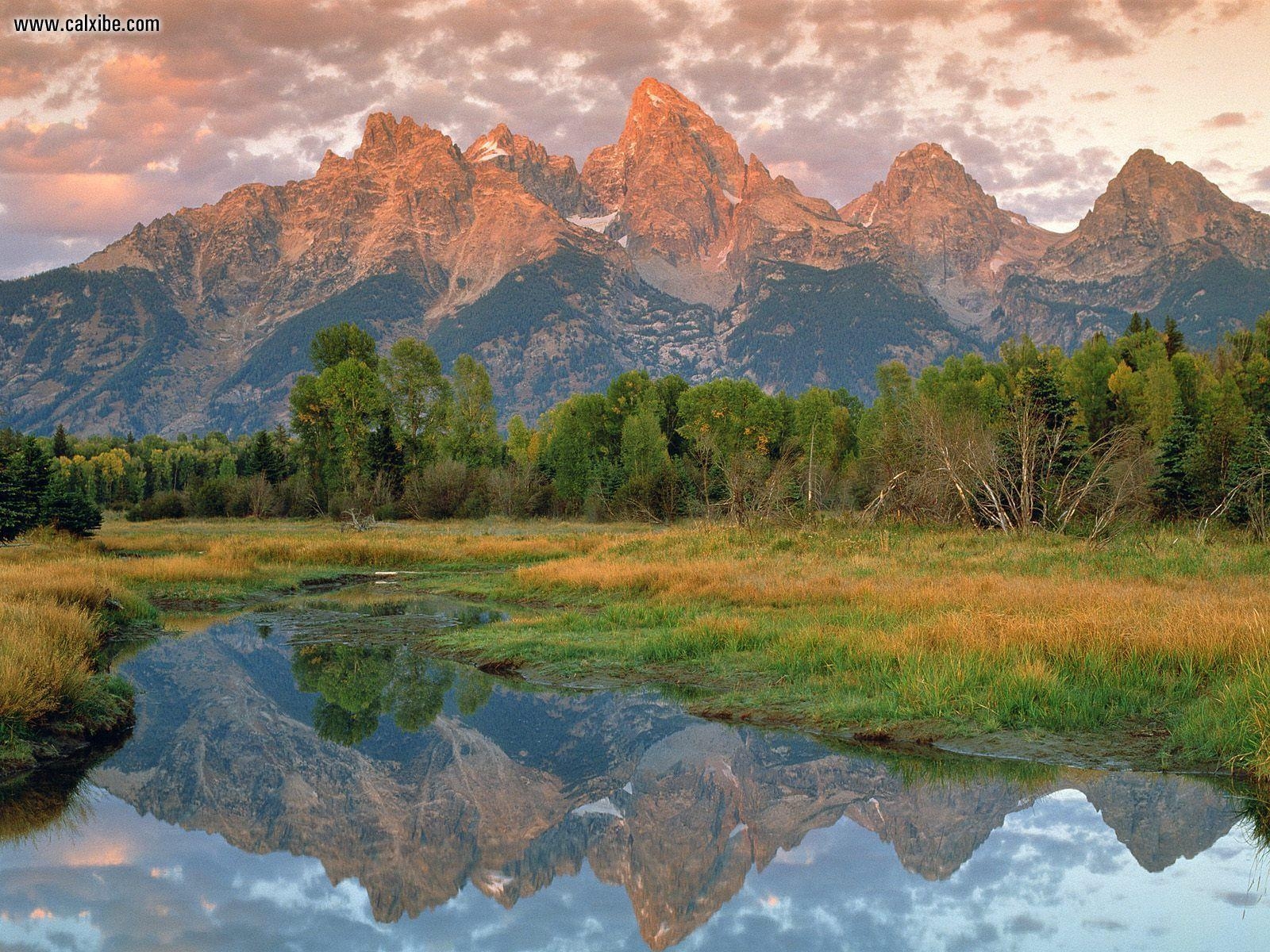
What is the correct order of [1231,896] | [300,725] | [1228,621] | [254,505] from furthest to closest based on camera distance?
1. [254,505]
2. [300,725]
3. [1228,621]
4. [1231,896]

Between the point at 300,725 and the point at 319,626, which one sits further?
the point at 319,626

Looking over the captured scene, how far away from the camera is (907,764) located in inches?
509

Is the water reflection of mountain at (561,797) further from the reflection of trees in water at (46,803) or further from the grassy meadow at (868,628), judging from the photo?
the grassy meadow at (868,628)

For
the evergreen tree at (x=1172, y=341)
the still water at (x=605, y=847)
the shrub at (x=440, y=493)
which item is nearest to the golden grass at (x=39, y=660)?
the still water at (x=605, y=847)

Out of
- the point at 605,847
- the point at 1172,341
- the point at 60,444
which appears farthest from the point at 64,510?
the point at 60,444

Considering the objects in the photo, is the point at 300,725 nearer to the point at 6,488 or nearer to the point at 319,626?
the point at 319,626

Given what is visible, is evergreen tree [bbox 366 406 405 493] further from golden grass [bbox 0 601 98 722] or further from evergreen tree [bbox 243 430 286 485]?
golden grass [bbox 0 601 98 722]

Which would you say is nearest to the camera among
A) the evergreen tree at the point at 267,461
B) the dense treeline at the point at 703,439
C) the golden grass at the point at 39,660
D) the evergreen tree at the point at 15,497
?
→ the golden grass at the point at 39,660

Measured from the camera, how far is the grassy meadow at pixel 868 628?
1377cm

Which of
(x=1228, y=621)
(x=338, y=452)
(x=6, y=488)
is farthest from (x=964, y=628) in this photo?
(x=338, y=452)

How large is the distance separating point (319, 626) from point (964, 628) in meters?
17.7

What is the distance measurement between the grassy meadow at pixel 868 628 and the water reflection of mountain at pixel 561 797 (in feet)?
4.19

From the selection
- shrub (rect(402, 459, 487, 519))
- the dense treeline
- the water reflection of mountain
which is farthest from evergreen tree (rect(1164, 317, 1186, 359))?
the water reflection of mountain

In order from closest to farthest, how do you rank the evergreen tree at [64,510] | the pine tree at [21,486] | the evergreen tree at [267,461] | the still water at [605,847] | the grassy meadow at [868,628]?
the still water at [605,847], the grassy meadow at [868,628], the pine tree at [21,486], the evergreen tree at [64,510], the evergreen tree at [267,461]
